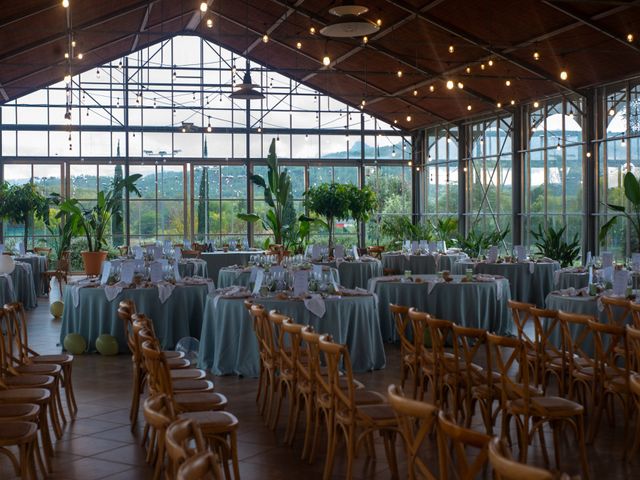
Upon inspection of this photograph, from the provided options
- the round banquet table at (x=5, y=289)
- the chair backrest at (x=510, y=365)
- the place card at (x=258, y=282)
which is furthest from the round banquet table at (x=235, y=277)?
the chair backrest at (x=510, y=365)

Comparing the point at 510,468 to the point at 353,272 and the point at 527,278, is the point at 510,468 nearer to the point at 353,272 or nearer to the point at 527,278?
the point at 527,278

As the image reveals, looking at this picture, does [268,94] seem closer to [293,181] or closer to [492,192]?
[293,181]

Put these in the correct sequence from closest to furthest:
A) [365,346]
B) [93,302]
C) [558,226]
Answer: [365,346] → [93,302] → [558,226]

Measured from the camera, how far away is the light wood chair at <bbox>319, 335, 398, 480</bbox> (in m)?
4.89

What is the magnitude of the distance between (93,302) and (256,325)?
3855mm

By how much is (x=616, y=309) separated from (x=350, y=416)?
407 centimetres

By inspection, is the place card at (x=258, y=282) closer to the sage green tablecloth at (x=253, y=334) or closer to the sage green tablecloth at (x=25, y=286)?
the sage green tablecloth at (x=253, y=334)

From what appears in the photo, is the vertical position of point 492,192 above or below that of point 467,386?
above

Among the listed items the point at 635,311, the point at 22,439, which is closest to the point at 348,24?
the point at 635,311

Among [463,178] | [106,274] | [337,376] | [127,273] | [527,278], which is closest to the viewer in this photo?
[337,376]

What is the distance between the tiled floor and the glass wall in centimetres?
1494

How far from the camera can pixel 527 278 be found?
1386 centimetres

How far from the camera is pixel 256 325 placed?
6805 millimetres

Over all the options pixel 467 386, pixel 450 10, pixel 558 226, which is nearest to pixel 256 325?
pixel 467 386
